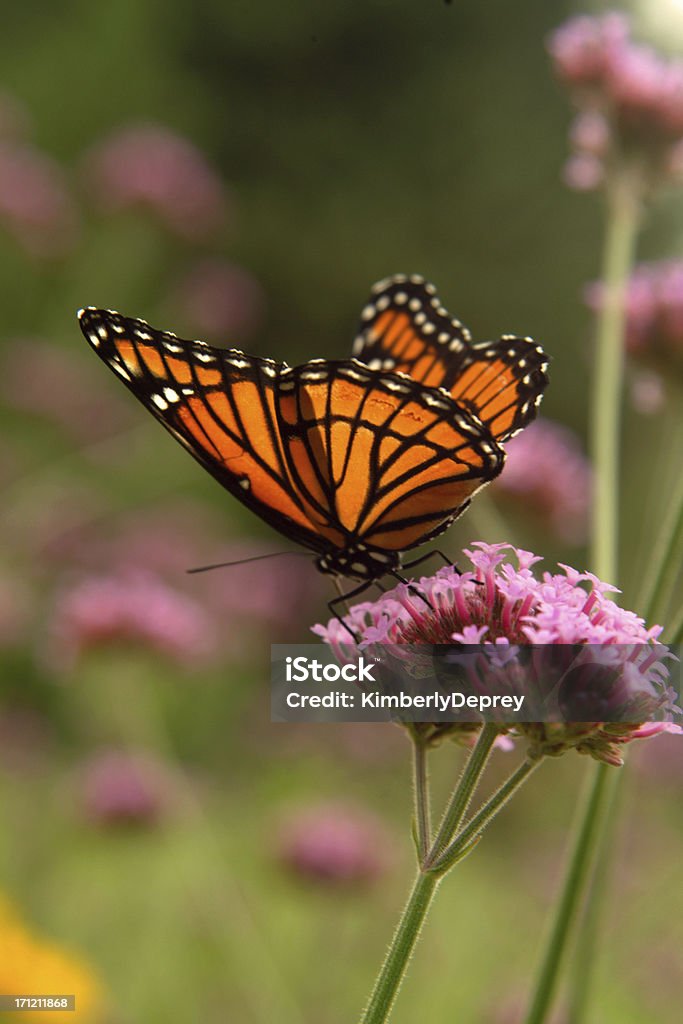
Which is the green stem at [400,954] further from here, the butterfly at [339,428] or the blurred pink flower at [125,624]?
the blurred pink flower at [125,624]

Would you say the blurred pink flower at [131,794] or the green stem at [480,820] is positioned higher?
the green stem at [480,820]

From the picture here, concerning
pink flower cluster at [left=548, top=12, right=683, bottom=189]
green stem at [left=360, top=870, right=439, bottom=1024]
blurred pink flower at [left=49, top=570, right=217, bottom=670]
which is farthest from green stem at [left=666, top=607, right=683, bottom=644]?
blurred pink flower at [left=49, top=570, right=217, bottom=670]

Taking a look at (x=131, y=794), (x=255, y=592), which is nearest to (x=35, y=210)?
(x=255, y=592)

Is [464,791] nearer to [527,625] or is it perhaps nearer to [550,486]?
[527,625]

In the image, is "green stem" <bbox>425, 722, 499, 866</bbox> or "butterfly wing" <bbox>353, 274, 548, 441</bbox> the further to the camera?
"butterfly wing" <bbox>353, 274, 548, 441</bbox>

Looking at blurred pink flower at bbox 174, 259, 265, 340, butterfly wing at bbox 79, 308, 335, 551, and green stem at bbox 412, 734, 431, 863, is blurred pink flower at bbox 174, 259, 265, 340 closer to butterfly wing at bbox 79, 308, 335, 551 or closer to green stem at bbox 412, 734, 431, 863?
butterfly wing at bbox 79, 308, 335, 551

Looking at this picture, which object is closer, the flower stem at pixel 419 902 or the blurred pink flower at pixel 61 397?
the flower stem at pixel 419 902

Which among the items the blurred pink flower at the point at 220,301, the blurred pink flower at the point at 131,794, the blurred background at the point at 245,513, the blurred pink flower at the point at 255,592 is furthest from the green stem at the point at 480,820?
the blurred pink flower at the point at 220,301
